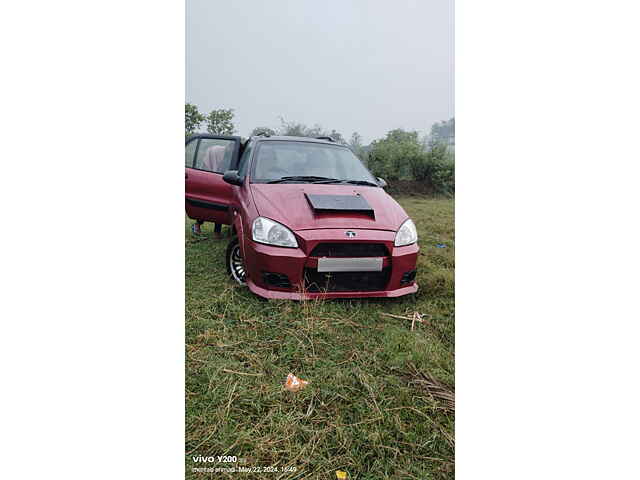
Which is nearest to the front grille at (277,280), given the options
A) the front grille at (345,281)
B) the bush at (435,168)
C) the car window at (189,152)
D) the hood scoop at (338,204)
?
the front grille at (345,281)

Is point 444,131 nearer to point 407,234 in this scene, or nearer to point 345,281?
point 407,234

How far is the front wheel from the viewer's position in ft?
8.88

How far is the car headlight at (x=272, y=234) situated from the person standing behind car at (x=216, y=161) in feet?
1.35

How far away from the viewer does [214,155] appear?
2926mm

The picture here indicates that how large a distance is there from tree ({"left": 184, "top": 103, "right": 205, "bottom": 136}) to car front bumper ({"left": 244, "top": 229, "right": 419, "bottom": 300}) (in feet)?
2.77

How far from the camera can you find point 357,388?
7.26 feet

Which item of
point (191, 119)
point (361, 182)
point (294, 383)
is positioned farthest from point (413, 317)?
point (191, 119)

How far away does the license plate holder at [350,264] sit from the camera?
2.47 m

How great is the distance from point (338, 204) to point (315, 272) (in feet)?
1.58

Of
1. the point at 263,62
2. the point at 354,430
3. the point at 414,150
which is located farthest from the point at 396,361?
the point at 263,62

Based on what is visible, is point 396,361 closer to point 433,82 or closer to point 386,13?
point 433,82

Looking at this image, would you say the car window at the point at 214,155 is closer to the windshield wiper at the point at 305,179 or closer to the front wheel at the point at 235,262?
the windshield wiper at the point at 305,179

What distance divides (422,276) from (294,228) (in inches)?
35.5

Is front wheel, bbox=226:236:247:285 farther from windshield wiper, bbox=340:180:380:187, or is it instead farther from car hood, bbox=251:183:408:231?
windshield wiper, bbox=340:180:380:187
